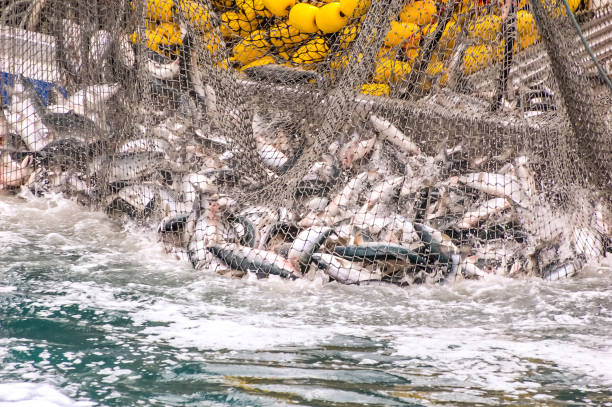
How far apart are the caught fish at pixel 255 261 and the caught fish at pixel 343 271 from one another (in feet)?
0.50

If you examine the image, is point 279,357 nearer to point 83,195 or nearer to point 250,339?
point 250,339

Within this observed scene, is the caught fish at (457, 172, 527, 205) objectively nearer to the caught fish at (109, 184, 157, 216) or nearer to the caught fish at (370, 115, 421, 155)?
the caught fish at (370, 115, 421, 155)

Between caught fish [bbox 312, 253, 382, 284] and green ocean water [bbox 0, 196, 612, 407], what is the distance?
0.08m

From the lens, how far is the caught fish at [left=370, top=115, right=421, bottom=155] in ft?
14.9

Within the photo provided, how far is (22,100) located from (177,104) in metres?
1.39

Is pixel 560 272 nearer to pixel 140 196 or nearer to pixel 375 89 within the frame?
pixel 375 89

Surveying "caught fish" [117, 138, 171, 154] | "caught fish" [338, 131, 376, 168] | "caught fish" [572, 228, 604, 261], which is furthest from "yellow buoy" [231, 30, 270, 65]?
"caught fish" [572, 228, 604, 261]

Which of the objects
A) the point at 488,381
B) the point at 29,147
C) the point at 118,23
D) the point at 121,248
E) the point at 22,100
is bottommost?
the point at 488,381

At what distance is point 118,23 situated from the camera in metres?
4.72

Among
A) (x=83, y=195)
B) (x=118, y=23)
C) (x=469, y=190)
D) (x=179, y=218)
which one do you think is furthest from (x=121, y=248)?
(x=469, y=190)

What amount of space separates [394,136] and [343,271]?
1.14 metres

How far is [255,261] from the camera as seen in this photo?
3867mm

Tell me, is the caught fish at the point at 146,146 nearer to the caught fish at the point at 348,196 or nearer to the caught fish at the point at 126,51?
the caught fish at the point at 126,51

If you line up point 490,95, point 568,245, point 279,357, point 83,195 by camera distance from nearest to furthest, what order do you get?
point 279,357, point 568,245, point 490,95, point 83,195
